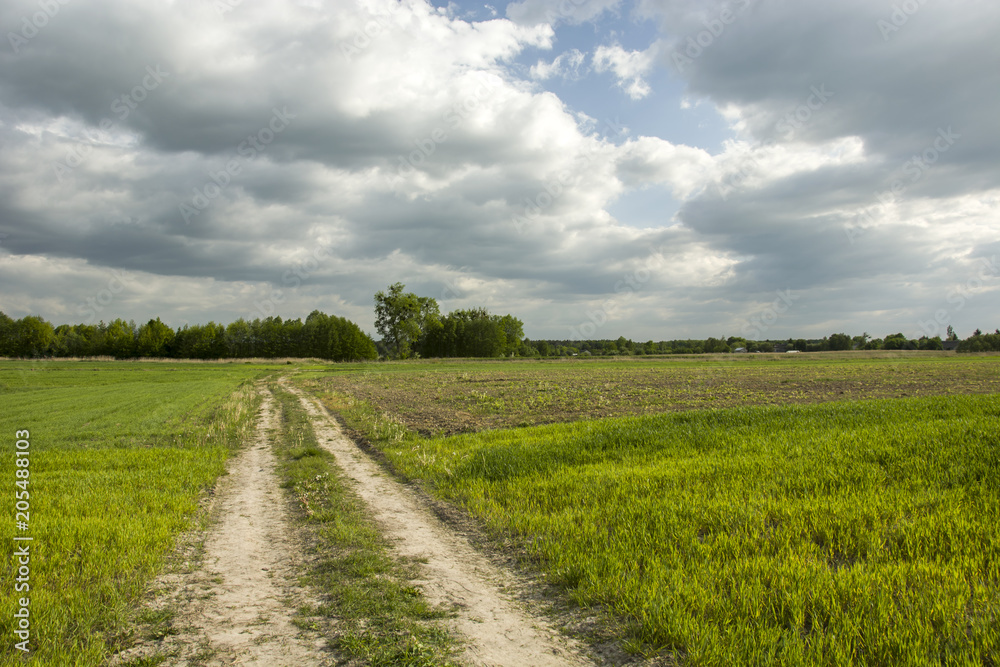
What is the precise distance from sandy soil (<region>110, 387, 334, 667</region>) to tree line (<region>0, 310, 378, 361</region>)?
121182mm

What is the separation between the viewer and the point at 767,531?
6172 millimetres

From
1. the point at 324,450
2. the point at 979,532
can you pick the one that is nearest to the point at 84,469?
the point at 324,450

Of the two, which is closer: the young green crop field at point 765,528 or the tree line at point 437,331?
the young green crop field at point 765,528

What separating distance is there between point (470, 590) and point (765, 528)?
4001mm

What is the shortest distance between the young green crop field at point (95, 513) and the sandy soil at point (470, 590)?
300 centimetres

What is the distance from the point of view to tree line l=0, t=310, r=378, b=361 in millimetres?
117062

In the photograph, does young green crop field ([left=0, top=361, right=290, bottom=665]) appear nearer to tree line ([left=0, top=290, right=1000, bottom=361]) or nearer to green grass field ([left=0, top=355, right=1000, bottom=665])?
green grass field ([left=0, top=355, right=1000, bottom=665])

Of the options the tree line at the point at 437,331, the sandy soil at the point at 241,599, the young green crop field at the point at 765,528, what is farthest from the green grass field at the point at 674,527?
the tree line at the point at 437,331

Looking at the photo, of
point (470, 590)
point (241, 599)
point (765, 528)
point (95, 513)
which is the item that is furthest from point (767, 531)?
point (95, 513)

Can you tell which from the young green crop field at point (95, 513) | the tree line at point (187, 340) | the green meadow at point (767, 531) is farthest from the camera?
the tree line at point (187, 340)

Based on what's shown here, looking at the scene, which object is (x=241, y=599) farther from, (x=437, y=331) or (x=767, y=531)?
(x=437, y=331)

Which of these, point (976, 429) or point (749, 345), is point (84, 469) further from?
point (749, 345)

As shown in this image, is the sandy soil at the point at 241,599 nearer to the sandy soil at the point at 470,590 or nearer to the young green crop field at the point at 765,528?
the sandy soil at the point at 470,590

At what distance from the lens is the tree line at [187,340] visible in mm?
117062
